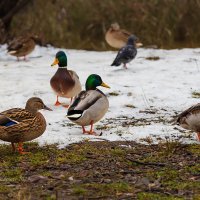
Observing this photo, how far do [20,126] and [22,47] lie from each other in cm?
726

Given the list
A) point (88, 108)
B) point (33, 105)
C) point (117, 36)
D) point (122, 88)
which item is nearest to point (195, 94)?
point (122, 88)

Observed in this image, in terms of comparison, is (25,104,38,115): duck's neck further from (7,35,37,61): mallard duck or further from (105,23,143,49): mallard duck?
(105,23,143,49): mallard duck

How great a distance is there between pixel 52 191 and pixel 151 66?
25.8ft

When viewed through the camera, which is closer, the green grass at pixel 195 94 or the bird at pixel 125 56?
the green grass at pixel 195 94

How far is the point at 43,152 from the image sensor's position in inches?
324

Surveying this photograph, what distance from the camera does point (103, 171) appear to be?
24.3ft

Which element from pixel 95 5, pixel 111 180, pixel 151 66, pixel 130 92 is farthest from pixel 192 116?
pixel 95 5

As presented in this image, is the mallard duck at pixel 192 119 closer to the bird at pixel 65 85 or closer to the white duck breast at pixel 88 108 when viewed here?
the white duck breast at pixel 88 108

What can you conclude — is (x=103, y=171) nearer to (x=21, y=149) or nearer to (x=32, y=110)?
(x=21, y=149)

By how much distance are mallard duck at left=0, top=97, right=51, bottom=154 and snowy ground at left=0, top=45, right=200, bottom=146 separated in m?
0.55

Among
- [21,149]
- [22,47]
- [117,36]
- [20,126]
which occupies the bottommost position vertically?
[117,36]

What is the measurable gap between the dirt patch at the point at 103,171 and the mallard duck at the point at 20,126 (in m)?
0.21

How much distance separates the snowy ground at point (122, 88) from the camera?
368 inches

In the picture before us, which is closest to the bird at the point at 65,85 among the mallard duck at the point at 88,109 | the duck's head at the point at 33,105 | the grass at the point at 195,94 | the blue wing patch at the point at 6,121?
the mallard duck at the point at 88,109
